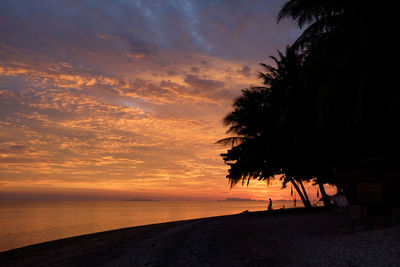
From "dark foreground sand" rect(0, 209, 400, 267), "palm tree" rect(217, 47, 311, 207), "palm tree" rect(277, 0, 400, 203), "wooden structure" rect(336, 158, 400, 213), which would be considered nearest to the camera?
"dark foreground sand" rect(0, 209, 400, 267)

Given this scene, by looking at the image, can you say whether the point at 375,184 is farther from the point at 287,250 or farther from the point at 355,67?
the point at 355,67

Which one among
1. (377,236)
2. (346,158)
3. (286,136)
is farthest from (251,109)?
(377,236)

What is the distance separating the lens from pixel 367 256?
26.0 ft

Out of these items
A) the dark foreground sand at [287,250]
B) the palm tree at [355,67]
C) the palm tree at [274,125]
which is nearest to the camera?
the dark foreground sand at [287,250]

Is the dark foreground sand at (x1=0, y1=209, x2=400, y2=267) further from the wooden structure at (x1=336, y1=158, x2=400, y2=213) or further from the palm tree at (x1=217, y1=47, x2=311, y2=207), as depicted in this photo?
the palm tree at (x1=217, y1=47, x2=311, y2=207)

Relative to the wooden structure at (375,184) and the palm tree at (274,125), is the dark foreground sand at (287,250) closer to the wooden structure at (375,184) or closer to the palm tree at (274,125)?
the wooden structure at (375,184)

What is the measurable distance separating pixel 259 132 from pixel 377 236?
1595 centimetres

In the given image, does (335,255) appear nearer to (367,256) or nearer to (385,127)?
(367,256)

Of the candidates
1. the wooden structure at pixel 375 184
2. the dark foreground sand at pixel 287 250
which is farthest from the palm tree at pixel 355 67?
the dark foreground sand at pixel 287 250

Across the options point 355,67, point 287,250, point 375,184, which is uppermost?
point 355,67

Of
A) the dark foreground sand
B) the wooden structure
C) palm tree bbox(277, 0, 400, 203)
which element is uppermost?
palm tree bbox(277, 0, 400, 203)

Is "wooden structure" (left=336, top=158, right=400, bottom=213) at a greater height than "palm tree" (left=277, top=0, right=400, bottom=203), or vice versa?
"palm tree" (left=277, top=0, right=400, bottom=203)

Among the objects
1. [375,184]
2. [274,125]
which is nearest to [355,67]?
[375,184]

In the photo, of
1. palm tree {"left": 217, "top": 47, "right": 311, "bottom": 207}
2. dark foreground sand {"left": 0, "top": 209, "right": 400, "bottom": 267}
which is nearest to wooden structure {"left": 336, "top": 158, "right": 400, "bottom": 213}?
dark foreground sand {"left": 0, "top": 209, "right": 400, "bottom": 267}
